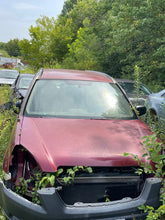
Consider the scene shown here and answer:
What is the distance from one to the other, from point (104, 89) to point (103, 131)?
1.27 metres

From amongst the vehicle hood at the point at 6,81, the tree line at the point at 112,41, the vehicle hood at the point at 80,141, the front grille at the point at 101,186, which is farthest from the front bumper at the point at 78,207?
the vehicle hood at the point at 6,81

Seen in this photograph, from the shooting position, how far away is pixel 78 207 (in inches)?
100

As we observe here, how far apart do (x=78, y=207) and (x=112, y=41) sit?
1453cm

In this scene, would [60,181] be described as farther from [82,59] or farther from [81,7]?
[81,7]

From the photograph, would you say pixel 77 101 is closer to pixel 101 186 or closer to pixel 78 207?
pixel 101 186

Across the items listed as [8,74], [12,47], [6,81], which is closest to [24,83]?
[6,81]

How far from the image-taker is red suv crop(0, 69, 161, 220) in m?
2.56

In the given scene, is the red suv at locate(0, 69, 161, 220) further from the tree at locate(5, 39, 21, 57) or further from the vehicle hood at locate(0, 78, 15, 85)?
the tree at locate(5, 39, 21, 57)

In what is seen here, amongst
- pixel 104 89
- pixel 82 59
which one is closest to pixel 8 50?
pixel 82 59

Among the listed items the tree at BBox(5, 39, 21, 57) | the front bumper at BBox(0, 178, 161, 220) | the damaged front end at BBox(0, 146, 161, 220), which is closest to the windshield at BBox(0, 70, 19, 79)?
the damaged front end at BBox(0, 146, 161, 220)

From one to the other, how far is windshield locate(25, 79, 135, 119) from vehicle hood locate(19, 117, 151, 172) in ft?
0.71

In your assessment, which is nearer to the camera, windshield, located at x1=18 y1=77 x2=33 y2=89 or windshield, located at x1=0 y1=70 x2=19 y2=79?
windshield, located at x1=18 y1=77 x2=33 y2=89

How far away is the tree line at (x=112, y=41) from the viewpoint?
1384cm

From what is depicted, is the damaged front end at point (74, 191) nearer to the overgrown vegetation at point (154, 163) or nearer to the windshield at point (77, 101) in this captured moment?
the overgrown vegetation at point (154, 163)
